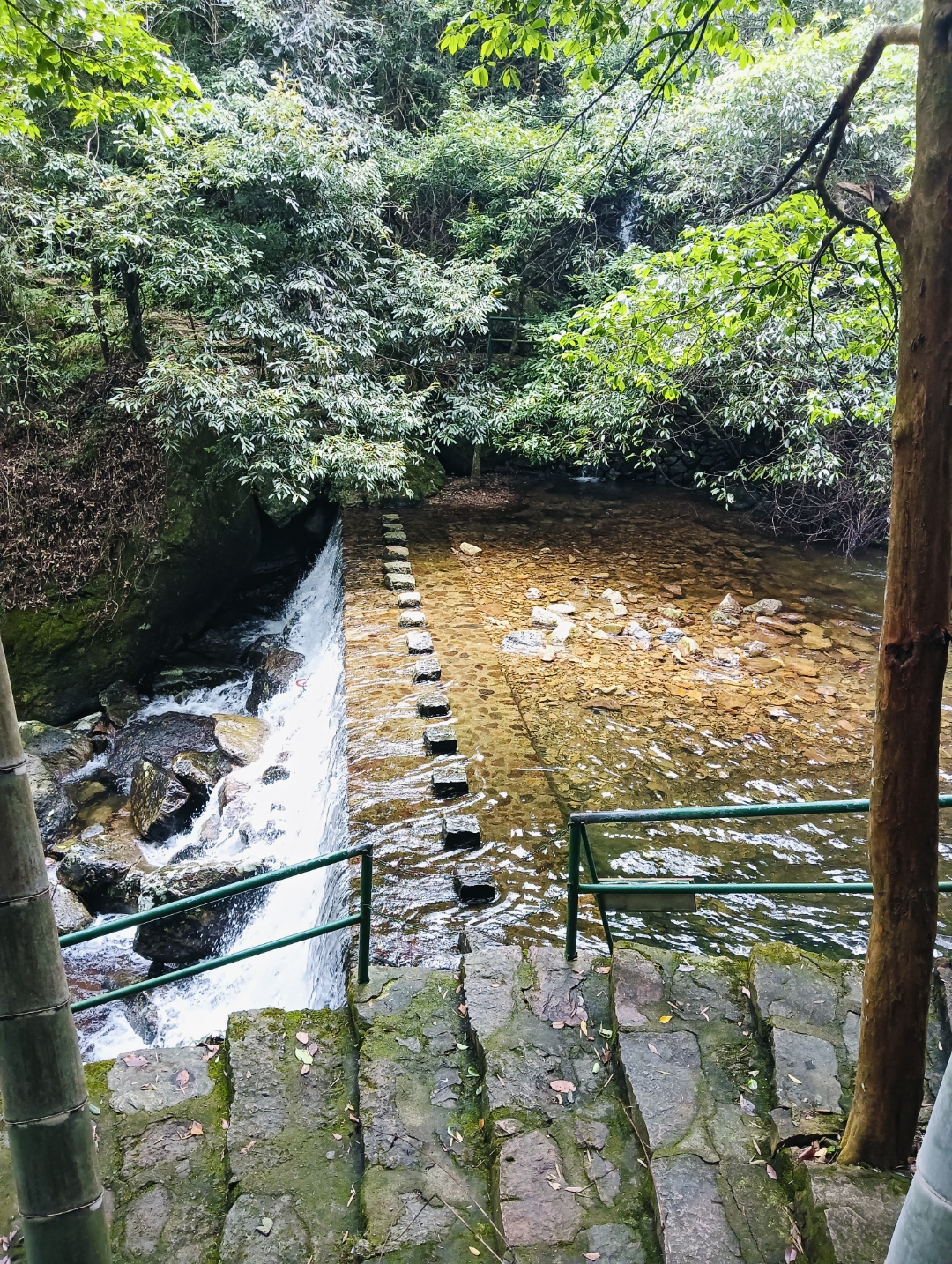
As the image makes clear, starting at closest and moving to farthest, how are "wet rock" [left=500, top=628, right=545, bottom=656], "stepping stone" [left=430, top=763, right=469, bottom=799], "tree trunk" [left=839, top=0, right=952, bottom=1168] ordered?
1. "tree trunk" [left=839, top=0, right=952, bottom=1168]
2. "stepping stone" [left=430, top=763, right=469, bottom=799]
3. "wet rock" [left=500, top=628, right=545, bottom=656]

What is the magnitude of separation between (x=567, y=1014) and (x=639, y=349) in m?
3.89

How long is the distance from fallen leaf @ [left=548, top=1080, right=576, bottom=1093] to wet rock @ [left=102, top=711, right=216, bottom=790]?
539cm

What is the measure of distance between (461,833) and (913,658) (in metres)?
3.42

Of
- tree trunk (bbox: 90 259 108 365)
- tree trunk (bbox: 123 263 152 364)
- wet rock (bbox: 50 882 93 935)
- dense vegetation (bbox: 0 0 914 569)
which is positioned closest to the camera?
wet rock (bbox: 50 882 93 935)

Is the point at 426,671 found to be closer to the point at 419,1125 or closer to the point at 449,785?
the point at 449,785

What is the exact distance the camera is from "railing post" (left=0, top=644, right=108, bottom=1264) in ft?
4.54

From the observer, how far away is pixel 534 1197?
2.64 meters

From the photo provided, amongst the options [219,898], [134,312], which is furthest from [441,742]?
[134,312]

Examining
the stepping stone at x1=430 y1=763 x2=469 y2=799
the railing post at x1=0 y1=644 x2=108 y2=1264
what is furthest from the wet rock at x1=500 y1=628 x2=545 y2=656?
the railing post at x1=0 y1=644 x2=108 y2=1264

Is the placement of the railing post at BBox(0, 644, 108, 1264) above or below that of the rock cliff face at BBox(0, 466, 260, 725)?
above

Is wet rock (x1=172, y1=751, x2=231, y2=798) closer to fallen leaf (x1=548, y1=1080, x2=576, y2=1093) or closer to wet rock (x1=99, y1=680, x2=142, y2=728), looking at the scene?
wet rock (x1=99, y1=680, x2=142, y2=728)

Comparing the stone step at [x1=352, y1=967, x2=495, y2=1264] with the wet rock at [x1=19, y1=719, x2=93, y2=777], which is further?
the wet rock at [x1=19, y1=719, x2=93, y2=777]

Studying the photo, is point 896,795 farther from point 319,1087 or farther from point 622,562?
point 622,562

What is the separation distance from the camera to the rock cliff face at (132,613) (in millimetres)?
7898
